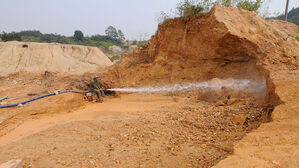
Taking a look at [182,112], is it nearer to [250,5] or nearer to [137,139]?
[137,139]

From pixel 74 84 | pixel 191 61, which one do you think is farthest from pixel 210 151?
pixel 74 84

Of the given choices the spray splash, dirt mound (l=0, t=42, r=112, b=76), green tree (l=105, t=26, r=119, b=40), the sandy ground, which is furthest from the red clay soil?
green tree (l=105, t=26, r=119, b=40)

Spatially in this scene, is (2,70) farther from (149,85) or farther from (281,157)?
(281,157)

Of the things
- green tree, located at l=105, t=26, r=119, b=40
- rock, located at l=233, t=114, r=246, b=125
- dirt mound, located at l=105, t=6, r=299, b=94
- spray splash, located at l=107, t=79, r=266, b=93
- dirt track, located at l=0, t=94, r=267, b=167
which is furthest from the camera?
green tree, located at l=105, t=26, r=119, b=40

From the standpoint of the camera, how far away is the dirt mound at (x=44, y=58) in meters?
9.41

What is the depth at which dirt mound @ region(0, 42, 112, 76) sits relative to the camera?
30.9ft

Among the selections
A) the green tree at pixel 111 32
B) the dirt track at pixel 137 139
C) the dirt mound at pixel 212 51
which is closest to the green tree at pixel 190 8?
the dirt mound at pixel 212 51

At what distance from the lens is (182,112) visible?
3.87 metres

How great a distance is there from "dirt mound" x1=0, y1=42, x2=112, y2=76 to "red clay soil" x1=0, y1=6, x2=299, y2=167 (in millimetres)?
2815

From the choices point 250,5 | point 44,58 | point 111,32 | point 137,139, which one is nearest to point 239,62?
point 250,5

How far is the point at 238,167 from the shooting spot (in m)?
1.50

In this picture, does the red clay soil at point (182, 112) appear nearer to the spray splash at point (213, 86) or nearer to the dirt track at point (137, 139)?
the dirt track at point (137, 139)

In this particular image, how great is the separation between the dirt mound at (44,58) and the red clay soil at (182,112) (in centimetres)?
282

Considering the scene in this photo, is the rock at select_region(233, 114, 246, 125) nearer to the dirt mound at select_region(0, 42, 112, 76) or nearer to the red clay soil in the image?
the red clay soil
